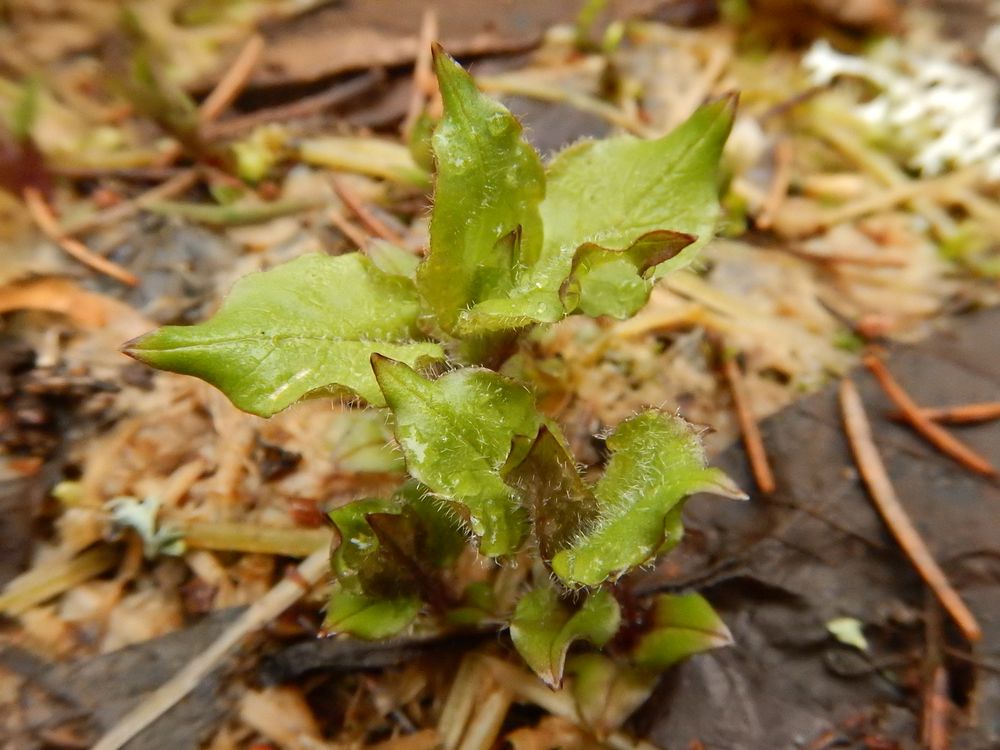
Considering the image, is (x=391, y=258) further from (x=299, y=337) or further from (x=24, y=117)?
(x=24, y=117)

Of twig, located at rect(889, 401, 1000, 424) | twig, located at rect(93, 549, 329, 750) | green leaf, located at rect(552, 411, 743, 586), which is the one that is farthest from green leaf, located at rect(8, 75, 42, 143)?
twig, located at rect(889, 401, 1000, 424)

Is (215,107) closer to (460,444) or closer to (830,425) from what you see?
(460,444)

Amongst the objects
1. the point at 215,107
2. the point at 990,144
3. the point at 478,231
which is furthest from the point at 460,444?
the point at 990,144

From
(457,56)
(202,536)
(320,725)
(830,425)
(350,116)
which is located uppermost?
(457,56)

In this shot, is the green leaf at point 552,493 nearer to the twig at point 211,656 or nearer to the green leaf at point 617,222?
the green leaf at point 617,222

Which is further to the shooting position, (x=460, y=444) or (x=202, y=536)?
(x=202, y=536)

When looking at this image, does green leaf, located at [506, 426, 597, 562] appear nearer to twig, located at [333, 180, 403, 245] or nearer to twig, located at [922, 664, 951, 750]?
twig, located at [922, 664, 951, 750]
